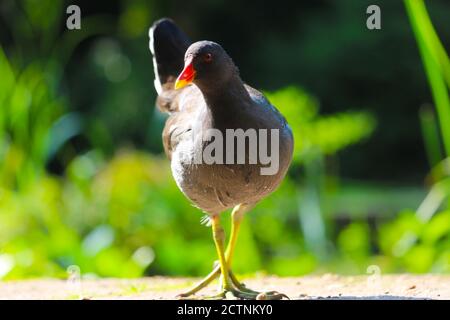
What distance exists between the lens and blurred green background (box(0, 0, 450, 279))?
15.0 feet

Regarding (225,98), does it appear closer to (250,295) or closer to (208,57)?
(208,57)

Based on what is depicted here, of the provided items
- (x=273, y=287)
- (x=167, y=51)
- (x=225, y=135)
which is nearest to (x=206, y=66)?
(x=225, y=135)

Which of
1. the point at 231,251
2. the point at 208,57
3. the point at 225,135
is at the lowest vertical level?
the point at 231,251

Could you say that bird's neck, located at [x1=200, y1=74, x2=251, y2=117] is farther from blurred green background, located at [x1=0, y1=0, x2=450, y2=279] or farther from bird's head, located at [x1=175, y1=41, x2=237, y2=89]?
blurred green background, located at [x1=0, y1=0, x2=450, y2=279]

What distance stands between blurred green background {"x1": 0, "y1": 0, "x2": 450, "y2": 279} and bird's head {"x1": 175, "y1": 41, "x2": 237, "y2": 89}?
92cm

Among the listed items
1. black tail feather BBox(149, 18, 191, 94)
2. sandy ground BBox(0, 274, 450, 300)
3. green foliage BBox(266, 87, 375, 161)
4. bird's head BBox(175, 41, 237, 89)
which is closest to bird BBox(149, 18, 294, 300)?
bird's head BBox(175, 41, 237, 89)

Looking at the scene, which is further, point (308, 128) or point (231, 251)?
point (308, 128)

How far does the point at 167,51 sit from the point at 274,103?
61.5 inches

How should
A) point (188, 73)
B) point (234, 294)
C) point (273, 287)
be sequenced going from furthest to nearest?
point (273, 287)
point (234, 294)
point (188, 73)

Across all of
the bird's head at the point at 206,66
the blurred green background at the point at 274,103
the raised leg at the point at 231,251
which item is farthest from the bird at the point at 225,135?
the blurred green background at the point at 274,103

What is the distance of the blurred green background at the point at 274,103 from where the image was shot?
4578 mm

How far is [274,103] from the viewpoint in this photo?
516 centimetres

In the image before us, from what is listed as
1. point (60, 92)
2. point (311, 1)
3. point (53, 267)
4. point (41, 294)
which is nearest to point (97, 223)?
point (53, 267)
